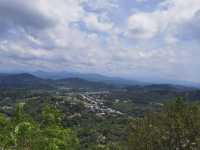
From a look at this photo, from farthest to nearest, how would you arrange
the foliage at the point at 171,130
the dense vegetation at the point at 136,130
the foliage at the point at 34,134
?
the foliage at the point at 171,130 < the dense vegetation at the point at 136,130 < the foliage at the point at 34,134

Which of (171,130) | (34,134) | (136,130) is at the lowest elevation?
(136,130)

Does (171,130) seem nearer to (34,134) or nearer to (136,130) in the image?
(136,130)

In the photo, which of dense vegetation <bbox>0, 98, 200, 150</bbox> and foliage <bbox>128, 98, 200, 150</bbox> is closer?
dense vegetation <bbox>0, 98, 200, 150</bbox>

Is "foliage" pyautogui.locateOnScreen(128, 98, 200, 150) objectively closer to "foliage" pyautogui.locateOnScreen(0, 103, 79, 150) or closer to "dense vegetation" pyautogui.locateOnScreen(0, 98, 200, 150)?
"dense vegetation" pyautogui.locateOnScreen(0, 98, 200, 150)

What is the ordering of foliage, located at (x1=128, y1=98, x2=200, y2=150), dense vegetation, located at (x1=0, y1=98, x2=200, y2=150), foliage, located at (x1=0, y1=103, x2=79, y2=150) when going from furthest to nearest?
1. foliage, located at (x1=128, y1=98, x2=200, y2=150)
2. dense vegetation, located at (x1=0, y1=98, x2=200, y2=150)
3. foliage, located at (x1=0, y1=103, x2=79, y2=150)

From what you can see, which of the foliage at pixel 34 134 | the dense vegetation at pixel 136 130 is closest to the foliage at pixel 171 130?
the dense vegetation at pixel 136 130

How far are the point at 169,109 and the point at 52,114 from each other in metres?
12.8

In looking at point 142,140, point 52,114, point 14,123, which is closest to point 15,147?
point 14,123

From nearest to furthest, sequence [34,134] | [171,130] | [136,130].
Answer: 1. [34,134]
2. [171,130]
3. [136,130]

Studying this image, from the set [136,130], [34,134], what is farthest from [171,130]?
[34,134]

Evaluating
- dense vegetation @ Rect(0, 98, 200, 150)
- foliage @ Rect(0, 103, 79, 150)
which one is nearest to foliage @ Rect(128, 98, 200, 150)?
dense vegetation @ Rect(0, 98, 200, 150)

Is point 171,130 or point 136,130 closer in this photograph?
point 171,130

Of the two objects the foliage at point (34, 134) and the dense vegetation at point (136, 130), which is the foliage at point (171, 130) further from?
the foliage at point (34, 134)

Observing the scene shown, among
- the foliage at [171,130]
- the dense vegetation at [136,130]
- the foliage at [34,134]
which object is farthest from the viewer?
the foliage at [171,130]
